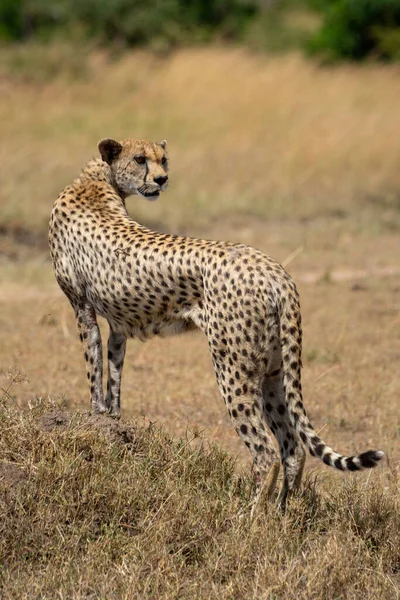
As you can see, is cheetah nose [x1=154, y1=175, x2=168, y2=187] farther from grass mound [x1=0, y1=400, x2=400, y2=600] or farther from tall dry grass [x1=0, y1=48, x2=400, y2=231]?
tall dry grass [x1=0, y1=48, x2=400, y2=231]

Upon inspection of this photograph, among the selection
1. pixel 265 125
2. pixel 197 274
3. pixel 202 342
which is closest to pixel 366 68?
pixel 265 125

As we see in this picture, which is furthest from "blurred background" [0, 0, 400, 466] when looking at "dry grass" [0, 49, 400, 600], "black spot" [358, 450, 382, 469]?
"black spot" [358, 450, 382, 469]

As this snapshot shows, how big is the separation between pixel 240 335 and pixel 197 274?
0.97ft

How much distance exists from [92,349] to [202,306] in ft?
2.51

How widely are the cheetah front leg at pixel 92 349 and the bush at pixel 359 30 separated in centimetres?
1504

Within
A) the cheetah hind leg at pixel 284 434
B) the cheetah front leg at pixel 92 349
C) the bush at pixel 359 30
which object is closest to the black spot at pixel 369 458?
the cheetah hind leg at pixel 284 434

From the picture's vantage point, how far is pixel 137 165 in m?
4.72

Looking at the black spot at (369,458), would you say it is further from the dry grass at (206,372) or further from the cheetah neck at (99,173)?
the cheetah neck at (99,173)

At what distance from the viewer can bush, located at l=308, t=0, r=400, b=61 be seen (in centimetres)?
1900

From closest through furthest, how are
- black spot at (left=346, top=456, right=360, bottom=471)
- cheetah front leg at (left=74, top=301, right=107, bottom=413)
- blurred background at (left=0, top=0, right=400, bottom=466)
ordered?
1. black spot at (left=346, top=456, right=360, bottom=471)
2. cheetah front leg at (left=74, top=301, right=107, bottom=413)
3. blurred background at (left=0, top=0, right=400, bottom=466)

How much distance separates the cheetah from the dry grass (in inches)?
9.1

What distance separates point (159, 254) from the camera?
404 centimetres

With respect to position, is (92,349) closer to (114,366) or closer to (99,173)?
(114,366)

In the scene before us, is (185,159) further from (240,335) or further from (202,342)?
(240,335)
